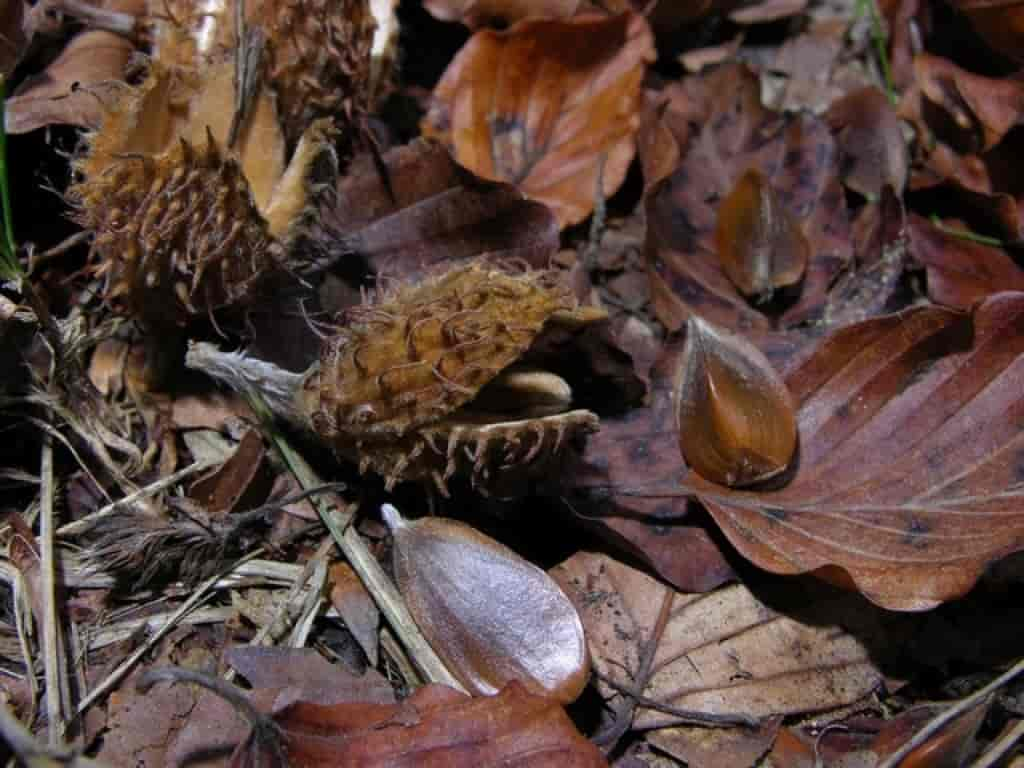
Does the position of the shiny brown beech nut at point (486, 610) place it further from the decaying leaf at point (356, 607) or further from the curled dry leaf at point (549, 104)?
the curled dry leaf at point (549, 104)

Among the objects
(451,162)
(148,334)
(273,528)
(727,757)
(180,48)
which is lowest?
(727,757)

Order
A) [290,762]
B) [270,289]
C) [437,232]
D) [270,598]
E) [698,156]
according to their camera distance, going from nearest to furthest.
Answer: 1. [290,762]
2. [270,598]
3. [270,289]
4. [437,232]
5. [698,156]

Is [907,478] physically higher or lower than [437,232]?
lower

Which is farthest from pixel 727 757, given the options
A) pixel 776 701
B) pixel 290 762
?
pixel 290 762

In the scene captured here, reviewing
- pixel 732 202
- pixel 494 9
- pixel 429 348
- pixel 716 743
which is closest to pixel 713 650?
pixel 716 743

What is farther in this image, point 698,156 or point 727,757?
point 698,156

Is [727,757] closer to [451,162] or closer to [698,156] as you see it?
[451,162]
